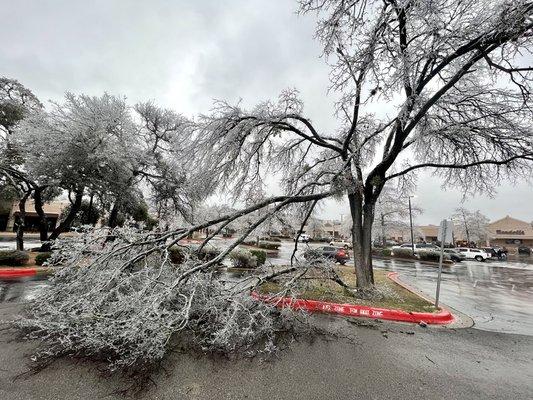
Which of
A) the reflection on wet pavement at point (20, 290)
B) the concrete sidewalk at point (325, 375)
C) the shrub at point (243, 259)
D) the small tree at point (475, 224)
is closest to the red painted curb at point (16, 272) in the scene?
the reflection on wet pavement at point (20, 290)

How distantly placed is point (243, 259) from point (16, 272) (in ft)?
32.4

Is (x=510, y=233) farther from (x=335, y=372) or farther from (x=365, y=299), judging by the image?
(x=335, y=372)

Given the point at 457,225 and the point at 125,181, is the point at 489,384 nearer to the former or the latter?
the point at 125,181

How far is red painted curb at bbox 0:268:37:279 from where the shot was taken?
11.3 metres

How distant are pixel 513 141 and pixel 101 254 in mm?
12108

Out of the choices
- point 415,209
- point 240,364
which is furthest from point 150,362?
point 415,209

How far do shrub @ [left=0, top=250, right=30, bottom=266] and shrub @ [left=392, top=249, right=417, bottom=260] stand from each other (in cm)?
3195

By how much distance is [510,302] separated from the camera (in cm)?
1039

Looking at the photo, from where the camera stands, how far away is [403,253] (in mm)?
31516

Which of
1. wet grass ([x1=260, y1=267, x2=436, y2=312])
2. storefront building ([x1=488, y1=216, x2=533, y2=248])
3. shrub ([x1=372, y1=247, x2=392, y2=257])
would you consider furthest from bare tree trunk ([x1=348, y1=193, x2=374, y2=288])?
storefront building ([x1=488, y1=216, x2=533, y2=248])

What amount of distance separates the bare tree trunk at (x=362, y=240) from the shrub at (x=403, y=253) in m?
24.4

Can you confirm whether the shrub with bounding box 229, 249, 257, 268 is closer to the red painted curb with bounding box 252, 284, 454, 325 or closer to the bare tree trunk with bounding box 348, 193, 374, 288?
the bare tree trunk with bounding box 348, 193, 374, 288

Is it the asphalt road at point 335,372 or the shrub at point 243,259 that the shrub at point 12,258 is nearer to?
the asphalt road at point 335,372

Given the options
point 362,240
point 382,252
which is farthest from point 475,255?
point 362,240
